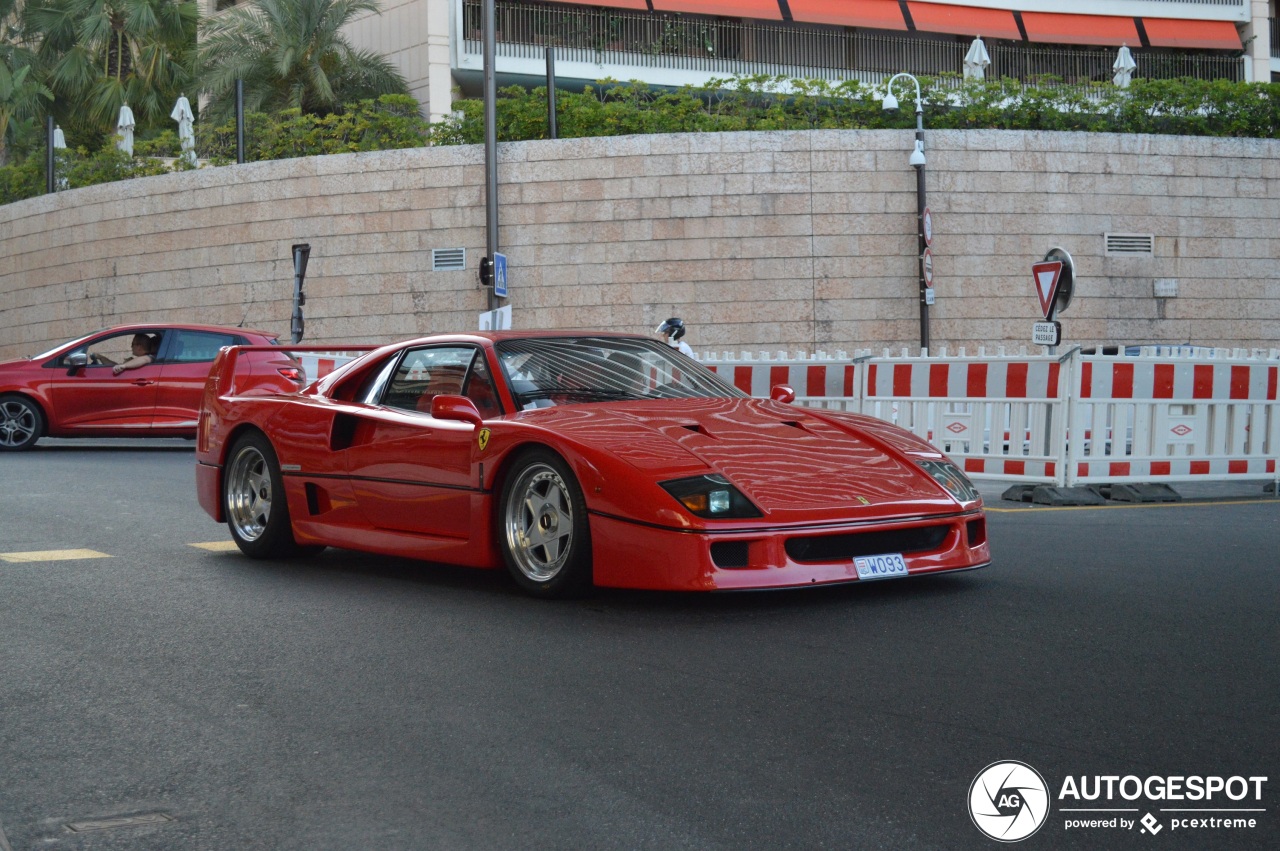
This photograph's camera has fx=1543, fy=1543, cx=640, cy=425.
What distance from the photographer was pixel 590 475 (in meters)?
5.93

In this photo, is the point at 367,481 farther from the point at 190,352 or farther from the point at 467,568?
the point at 190,352

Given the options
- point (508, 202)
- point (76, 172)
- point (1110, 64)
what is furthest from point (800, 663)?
point (1110, 64)

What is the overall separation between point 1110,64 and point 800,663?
Result: 36898 millimetres

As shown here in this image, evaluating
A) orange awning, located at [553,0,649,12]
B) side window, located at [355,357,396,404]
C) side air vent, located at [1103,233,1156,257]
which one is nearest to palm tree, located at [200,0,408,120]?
orange awning, located at [553,0,649,12]

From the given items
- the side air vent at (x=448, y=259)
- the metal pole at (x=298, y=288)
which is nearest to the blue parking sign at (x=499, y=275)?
the side air vent at (x=448, y=259)

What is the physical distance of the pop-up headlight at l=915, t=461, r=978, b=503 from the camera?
21.2 feet

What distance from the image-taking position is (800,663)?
4.99 metres

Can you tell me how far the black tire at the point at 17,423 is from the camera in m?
18.0

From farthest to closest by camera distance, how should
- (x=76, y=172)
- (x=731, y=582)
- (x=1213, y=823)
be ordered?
(x=76, y=172) → (x=731, y=582) → (x=1213, y=823)

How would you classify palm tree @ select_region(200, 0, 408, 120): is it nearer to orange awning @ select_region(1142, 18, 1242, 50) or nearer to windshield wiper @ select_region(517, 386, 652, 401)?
orange awning @ select_region(1142, 18, 1242, 50)

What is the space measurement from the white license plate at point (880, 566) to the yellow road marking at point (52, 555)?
4.19 meters

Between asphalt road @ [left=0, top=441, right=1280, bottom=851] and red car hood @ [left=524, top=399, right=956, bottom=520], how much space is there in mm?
436

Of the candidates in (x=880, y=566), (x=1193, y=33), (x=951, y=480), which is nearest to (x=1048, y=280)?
(x=951, y=480)

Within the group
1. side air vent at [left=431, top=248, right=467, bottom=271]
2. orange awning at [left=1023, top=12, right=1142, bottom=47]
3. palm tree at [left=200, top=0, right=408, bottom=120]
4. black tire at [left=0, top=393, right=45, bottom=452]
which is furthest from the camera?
orange awning at [left=1023, top=12, right=1142, bottom=47]
